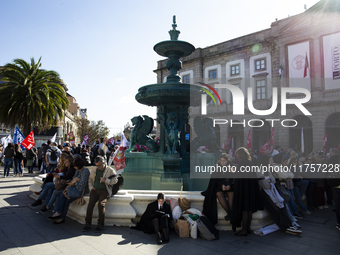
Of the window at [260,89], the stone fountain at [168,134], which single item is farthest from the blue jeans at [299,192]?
the window at [260,89]

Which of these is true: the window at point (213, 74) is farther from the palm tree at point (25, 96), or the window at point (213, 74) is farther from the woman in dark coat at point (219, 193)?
the woman in dark coat at point (219, 193)

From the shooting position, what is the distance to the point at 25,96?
773 inches

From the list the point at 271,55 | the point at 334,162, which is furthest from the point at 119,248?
the point at 271,55

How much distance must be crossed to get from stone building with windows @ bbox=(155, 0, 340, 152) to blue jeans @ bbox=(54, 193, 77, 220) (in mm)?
15937

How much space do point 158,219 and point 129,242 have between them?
0.63 m

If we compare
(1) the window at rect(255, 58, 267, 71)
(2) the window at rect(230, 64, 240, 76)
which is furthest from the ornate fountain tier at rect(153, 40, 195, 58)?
(2) the window at rect(230, 64, 240, 76)

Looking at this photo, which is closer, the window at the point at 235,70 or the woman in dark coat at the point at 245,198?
the woman in dark coat at the point at 245,198

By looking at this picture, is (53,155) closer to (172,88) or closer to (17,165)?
(17,165)

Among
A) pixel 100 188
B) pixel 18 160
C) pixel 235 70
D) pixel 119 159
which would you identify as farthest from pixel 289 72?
pixel 100 188

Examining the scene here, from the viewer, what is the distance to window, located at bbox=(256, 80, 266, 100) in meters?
28.1

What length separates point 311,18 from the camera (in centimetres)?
2436

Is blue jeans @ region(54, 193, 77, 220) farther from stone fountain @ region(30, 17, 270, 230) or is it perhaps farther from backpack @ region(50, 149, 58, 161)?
backpack @ region(50, 149, 58, 161)

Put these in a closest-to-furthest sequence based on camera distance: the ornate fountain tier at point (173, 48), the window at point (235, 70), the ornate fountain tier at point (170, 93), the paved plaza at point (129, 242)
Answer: the paved plaza at point (129, 242) → the ornate fountain tier at point (170, 93) → the ornate fountain tier at point (173, 48) → the window at point (235, 70)

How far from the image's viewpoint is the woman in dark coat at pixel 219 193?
5.09m
